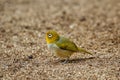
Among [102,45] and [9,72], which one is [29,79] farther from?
[102,45]

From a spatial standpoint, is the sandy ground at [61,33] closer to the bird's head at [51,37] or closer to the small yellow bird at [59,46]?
the small yellow bird at [59,46]

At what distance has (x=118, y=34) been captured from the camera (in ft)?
25.2

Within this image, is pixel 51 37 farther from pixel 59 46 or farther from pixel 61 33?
pixel 61 33

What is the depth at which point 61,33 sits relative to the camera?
7973mm

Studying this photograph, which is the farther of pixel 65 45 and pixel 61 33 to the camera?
pixel 61 33

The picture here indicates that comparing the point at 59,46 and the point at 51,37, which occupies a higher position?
the point at 51,37

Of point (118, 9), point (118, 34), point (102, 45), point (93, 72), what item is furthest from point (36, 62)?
point (118, 9)

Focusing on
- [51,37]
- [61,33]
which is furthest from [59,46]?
[61,33]

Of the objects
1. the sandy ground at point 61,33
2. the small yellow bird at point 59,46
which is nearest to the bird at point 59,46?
the small yellow bird at point 59,46

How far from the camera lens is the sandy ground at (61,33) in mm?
5590

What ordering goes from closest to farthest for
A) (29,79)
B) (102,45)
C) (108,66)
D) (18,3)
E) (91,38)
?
(29,79) < (108,66) < (102,45) < (91,38) < (18,3)

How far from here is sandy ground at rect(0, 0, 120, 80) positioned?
559 centimetres

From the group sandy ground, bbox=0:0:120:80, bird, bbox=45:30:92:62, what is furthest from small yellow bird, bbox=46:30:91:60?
sandy ground, bbox=0:0:120:80

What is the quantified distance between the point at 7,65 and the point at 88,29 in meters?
2.74
